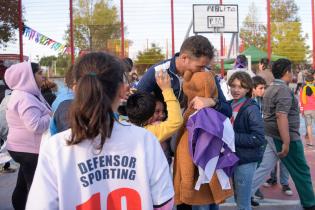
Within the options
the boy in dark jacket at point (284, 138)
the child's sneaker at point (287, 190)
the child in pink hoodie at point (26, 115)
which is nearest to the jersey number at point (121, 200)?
the child in pink hoodie at point (26, 115)

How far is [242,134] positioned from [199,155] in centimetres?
88

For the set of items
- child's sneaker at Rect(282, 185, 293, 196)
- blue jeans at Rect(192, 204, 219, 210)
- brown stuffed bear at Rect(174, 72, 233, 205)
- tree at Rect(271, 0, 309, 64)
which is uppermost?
tree at Rect(271, 0, 309, 64)

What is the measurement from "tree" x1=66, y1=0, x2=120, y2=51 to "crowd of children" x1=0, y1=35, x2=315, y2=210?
6382 mm

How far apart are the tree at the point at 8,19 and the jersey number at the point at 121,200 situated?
1161 cm

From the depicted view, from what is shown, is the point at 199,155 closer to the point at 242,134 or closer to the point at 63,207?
the point at 242,134

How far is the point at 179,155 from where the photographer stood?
3.19 meters

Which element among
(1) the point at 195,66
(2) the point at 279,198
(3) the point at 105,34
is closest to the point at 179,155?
(1) the point at 195,66

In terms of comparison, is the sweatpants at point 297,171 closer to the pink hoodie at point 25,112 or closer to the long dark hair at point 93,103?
the pink hoodie at point 25,112

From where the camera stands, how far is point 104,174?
1.81 meters

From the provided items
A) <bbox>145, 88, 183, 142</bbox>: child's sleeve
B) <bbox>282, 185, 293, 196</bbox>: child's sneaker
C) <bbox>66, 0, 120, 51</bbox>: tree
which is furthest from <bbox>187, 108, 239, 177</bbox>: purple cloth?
<bbox>66, 0, 120, 51</bbox>: tree

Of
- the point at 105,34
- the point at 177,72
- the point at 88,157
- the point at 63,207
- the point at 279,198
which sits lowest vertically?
the point at 279,198

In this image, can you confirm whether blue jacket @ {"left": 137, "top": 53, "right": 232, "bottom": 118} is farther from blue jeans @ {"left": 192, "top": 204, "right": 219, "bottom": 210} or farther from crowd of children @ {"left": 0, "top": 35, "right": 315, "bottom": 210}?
blue jeans @ {"left": 192, "top": 204, "right": 219, "bottom": 210}

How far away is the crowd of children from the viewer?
176 cm

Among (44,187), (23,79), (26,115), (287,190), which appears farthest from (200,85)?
(287,190)
